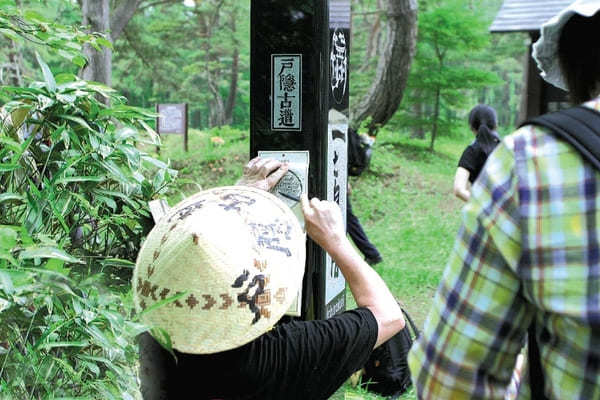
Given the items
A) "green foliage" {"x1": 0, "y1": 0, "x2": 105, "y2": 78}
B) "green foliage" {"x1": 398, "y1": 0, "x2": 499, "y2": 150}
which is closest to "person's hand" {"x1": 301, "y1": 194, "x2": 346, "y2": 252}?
"green foliage" {"x1": 0, "y1": 0, "x2": 105, "y2": 78}

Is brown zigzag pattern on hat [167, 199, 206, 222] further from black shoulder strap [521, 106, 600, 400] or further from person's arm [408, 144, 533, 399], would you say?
black shoulder strap [521, 106, 600, 400]

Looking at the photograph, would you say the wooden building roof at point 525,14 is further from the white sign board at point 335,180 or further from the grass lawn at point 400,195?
the white sign board at point 335,180

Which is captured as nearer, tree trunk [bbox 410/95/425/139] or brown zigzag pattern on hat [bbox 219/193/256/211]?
brown zigzag pattern on hat [bbox 219/193/256/211]

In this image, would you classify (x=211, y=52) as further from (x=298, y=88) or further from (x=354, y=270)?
(x=354, y=270)

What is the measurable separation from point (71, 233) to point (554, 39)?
1817mm

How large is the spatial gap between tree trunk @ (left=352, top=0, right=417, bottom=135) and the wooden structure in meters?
1.54

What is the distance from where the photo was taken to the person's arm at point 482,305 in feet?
3.85

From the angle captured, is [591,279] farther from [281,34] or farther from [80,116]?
[281,34]

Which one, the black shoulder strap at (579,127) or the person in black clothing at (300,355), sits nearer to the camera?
the black shoulder strap at (579,127)

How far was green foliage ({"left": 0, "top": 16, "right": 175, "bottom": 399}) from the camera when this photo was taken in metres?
1.92

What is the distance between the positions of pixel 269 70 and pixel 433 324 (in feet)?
6.06

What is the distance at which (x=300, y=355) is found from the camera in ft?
5.83

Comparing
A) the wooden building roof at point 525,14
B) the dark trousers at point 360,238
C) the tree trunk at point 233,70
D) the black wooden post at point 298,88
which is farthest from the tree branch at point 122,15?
the tree trunk at point 233,70

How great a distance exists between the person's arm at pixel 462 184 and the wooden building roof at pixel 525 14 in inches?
262
